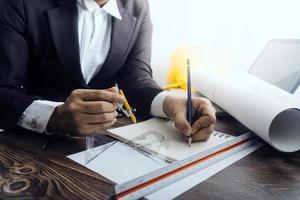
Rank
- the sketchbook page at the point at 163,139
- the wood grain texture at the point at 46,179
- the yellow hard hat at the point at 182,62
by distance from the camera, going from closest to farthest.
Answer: the wood grain texture at the point at 46,179
the sketchbook page at the point at 163,139
the yellow hard hat at the point at 182,62

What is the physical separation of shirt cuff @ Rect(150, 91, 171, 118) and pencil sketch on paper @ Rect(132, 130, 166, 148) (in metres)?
0.12

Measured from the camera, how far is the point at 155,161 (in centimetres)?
55

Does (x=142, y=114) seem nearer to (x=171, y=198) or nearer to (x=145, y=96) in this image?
(x=145, y=96)

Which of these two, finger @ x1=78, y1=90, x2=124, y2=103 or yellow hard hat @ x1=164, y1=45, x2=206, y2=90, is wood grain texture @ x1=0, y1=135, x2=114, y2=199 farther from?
yellow hard hat @ x1=164, y1=45, x2=206, y2=90

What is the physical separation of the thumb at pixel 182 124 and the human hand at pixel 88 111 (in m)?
0.14

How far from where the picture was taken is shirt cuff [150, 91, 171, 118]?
0.80 meters

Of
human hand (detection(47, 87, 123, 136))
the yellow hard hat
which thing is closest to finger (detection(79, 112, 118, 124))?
human hand (detection(47, 87, 123, 136))

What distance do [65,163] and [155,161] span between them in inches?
6.3

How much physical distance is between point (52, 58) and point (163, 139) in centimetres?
51

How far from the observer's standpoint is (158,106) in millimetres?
817

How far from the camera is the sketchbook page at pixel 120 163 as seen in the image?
493 millimetres

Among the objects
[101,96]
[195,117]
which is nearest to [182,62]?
[195,117]

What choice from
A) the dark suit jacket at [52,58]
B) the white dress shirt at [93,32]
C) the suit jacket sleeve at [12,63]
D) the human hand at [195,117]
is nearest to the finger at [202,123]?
the human hand at [195,117]

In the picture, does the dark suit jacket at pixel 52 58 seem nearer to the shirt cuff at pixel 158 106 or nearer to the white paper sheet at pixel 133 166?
the shirt cuff at pixel 158 106
